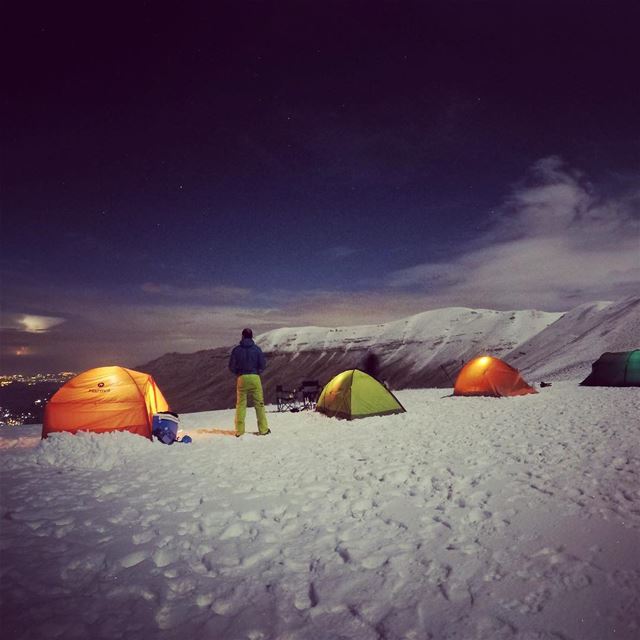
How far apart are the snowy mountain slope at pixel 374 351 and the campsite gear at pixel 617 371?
2474 inches

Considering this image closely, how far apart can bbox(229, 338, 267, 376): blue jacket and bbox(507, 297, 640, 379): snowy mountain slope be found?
27.9m

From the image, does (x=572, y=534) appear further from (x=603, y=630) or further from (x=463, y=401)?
(x=463, y=401)

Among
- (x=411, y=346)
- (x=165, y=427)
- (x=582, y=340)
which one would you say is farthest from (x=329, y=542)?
(x=411, y=346)

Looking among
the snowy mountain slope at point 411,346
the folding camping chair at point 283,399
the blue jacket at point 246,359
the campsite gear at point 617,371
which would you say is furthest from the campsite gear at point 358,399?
the snowy mountain slope at point 411,346

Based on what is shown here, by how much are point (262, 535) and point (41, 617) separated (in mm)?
2144

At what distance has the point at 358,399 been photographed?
43.4ft

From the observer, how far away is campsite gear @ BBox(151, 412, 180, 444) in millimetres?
10000

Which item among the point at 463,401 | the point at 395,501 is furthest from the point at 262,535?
the point at 463,401

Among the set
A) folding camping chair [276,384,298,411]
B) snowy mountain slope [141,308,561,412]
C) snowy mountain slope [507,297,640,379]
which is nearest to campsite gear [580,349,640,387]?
snowy mountain slope [507,297,640,379]

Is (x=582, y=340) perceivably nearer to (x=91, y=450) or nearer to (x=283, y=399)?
(x=283, y=399)

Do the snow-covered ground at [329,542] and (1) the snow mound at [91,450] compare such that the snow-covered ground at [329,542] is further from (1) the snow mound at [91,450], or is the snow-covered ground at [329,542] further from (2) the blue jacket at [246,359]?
(2) the blue jacket at [246,359]

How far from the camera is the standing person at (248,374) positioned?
1091cm

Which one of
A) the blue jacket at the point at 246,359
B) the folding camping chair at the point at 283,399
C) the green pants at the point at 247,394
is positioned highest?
the blue jacket at the point at 246,359

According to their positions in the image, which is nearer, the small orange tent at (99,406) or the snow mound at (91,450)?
the snow mound at (91,450)
